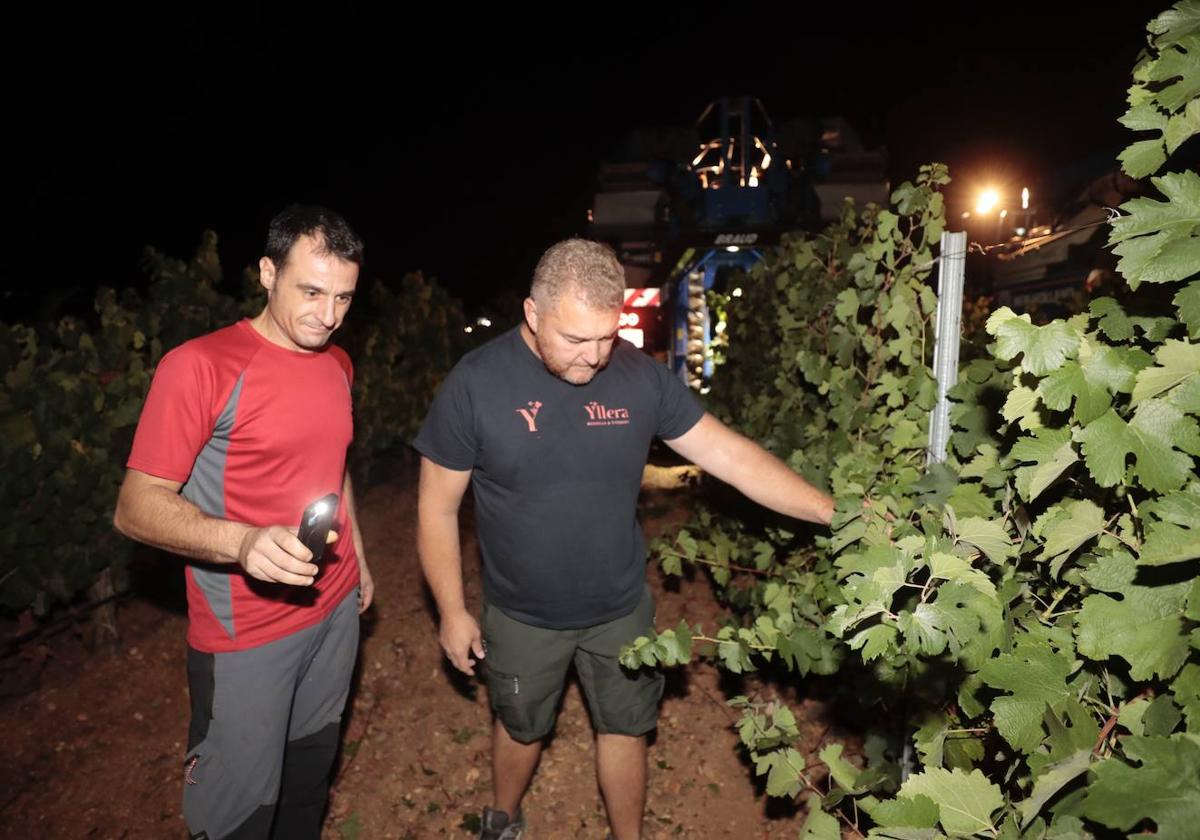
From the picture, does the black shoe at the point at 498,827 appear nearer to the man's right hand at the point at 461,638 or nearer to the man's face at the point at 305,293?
the man's right hand at the point at 461,638

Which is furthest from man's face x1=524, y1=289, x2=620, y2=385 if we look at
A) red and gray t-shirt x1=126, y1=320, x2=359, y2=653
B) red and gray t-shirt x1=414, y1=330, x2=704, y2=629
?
red and gray t-shirt x1=126, y1=320, x2=359, y2=653

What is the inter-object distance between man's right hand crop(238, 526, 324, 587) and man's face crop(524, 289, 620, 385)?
111 centimetres

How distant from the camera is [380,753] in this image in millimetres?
3967

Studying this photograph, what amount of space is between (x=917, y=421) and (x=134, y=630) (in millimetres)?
5492

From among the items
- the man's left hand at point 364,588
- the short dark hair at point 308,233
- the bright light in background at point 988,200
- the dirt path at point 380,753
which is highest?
the bright light in background at point 988,200

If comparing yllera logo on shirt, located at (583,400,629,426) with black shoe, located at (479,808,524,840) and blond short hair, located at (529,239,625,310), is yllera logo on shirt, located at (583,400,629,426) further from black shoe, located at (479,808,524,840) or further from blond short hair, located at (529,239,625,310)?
black shoe, located at (479,808,524,840)

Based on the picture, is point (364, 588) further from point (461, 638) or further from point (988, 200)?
point (988, 200)

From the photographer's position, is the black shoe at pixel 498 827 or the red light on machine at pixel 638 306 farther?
the red light on machine at pixel 638 306

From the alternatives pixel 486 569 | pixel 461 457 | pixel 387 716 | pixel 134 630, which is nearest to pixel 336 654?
pixel 486 569

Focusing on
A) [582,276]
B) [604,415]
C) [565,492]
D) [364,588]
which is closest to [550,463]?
[565,492]

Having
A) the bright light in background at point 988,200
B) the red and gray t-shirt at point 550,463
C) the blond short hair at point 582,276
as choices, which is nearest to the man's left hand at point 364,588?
the red and gray t-shirt at point 550,463

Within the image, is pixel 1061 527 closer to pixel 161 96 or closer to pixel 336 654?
pixel 336 654

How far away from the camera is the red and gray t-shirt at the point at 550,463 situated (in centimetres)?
265

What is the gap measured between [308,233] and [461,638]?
1.74 metres
